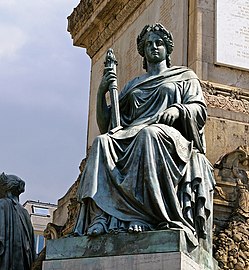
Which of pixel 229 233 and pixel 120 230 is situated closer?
pixel 120 230

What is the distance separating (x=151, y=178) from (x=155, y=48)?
1688 millimetres

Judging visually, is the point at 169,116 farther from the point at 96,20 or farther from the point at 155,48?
the point at 96,20

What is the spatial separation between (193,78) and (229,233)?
248 cm

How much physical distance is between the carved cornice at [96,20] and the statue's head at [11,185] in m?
4.97

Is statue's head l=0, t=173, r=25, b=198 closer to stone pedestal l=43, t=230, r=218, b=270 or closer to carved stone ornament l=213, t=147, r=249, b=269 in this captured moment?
stone pedestal l=43, t=230, r=218, b=270

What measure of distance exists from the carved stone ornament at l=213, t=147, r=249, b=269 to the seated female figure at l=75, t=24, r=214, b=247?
2.25 meters

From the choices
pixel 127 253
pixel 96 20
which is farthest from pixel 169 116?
pixel 96 20

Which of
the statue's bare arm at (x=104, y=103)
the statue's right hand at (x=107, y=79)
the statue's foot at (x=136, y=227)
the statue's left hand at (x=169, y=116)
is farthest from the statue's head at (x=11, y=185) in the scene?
the statue's foot at (x=136, y=227)

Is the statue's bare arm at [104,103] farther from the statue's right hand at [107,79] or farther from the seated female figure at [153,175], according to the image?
the seated female figure at [153,175]

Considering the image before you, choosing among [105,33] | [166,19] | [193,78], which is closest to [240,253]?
[193,78]

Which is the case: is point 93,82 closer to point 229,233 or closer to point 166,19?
point 166,19

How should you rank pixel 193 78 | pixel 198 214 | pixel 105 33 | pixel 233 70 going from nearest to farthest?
pixel 198 214, pixel 193 78, pixel 233 70, pixel 105 33

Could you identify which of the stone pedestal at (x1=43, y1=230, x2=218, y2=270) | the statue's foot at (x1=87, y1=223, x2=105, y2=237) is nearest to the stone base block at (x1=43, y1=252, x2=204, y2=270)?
the stone pedestal at (x1=43, y1=230, x2=218, y2=270)

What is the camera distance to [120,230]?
7.80 meters
